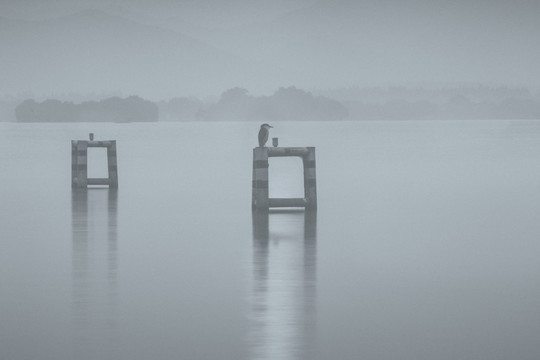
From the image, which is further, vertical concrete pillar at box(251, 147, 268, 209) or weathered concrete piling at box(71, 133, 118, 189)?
weathered concrete piling at box(71, 133, 118, 189)

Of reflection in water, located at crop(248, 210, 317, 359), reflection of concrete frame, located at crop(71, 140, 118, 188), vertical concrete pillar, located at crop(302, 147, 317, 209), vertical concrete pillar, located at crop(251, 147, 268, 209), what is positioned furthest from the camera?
reflection of concrete frame, located at crop(71, 140, 118, 188)

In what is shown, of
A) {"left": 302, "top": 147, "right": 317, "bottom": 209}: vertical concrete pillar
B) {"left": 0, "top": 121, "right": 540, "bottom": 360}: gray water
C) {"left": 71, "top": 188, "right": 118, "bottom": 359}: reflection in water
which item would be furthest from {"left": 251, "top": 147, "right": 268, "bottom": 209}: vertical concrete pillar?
{"left": 71, "top": 188, "right": 118, "bottom": 359}: reflection in water

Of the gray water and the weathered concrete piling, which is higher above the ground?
the weathered concrete piling

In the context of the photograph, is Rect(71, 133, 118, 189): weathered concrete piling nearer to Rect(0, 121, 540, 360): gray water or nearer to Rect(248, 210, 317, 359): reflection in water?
Rect(0, 121, 540, 360): gray water

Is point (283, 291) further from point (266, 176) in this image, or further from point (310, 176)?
point (310, 176)

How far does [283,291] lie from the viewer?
30.5 ft

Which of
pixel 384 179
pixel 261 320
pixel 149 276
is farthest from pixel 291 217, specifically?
pixel 384 179

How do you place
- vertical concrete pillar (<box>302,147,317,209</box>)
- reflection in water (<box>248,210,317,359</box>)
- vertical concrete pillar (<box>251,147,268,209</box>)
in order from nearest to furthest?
reflection in water (<box>248,210,317,359</box>) < vertical concrete pillar (<box>251,147,268,209</box>) < vertical concrete pillar (<box>302,147,317,209</box>)

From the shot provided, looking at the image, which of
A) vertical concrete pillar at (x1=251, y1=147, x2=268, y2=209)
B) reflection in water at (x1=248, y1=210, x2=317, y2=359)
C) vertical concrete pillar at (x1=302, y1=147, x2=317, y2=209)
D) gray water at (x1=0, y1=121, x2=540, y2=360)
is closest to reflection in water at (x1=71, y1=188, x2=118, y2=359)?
gray water at (x1=0, y1=121, x2=540, y2=360)

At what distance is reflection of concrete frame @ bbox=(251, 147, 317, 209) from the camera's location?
1709 cm

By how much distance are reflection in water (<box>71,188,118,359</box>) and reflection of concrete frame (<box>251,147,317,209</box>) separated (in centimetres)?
236

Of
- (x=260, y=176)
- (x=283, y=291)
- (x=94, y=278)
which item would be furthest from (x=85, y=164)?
(x=283, y=291)

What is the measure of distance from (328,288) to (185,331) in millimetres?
2464

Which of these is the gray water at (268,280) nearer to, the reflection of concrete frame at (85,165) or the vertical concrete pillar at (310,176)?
the vertical concrete pillar at (310,176)
